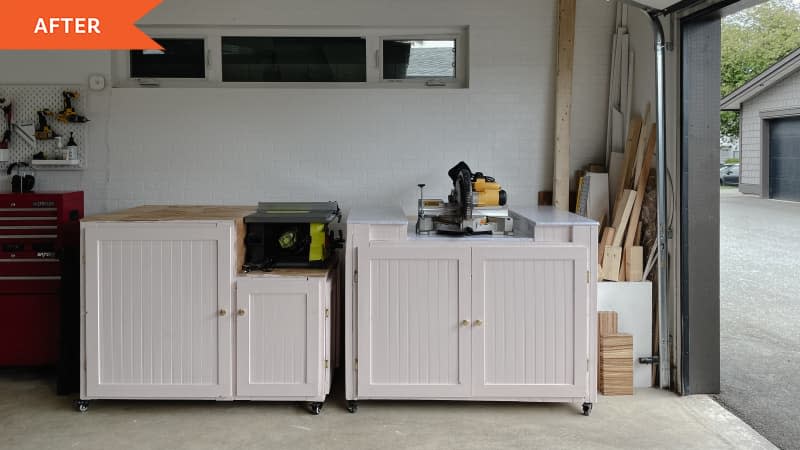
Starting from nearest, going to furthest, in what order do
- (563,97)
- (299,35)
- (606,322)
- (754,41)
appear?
(606,322) → (563,97) → (299,35) → (754,41)

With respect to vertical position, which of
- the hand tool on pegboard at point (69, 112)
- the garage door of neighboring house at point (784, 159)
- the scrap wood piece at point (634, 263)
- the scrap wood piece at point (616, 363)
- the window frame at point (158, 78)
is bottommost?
the scrap wood piece at point (616, 363)

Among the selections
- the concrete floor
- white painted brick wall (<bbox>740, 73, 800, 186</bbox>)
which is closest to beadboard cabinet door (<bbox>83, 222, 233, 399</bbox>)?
the concrete floor

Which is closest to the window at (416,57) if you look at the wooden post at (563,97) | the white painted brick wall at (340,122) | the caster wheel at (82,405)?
the white painted brick wall at (340,122)

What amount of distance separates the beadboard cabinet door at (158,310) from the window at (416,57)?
1.73 m

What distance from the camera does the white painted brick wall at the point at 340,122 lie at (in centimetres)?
450

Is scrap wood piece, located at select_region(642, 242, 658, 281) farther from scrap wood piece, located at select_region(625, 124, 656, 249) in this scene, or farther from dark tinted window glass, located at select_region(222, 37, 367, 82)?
dark tinted window glass, located at select_region(222, 37, 367, 82)

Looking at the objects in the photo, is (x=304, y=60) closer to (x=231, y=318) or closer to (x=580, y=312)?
(x=231, y=318)

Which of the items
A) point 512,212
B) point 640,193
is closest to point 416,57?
point 512,212

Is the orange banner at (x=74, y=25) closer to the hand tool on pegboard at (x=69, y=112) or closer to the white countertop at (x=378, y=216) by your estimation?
the hand tool on pegboard at (x=69, y=112)

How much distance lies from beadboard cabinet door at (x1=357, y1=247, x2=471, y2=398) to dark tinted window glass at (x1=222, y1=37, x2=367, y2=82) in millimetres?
1577

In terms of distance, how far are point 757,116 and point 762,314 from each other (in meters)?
1.69

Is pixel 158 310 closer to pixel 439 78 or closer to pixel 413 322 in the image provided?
pixel 413 322

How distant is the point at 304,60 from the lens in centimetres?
458

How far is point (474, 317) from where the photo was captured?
3586mm
